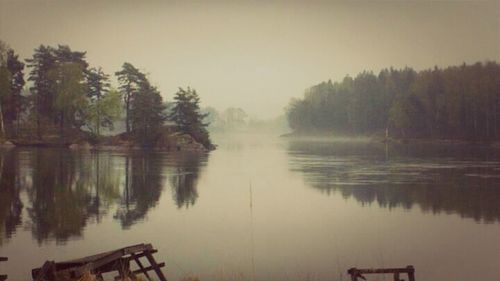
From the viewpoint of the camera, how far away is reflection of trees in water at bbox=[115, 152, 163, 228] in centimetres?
643

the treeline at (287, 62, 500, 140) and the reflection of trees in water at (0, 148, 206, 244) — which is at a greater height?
the treeline at (287, 62, 500, 140)

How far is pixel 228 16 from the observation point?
22.1 ft

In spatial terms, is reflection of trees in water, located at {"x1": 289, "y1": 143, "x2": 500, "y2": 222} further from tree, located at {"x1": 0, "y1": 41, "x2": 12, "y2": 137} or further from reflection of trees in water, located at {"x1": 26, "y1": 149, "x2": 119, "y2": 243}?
tree, located at {"x1": 0, "y1": 41, "x2": 12, "y2": 137}

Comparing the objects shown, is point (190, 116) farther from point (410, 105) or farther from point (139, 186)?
point (410, 105)

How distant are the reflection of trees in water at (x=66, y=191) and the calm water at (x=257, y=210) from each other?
12 mm

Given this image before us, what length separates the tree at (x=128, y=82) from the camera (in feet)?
21.6

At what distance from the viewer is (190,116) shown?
6.73 m

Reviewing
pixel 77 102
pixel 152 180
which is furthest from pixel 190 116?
pixel 77 102

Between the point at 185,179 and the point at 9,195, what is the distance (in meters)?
1.96

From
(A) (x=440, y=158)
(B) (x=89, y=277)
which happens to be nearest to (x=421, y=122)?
(A) (x=440, y=158)

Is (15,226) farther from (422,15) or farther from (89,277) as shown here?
(422,15)

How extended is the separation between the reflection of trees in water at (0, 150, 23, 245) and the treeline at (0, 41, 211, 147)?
293 mm

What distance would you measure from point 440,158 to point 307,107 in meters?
1.70

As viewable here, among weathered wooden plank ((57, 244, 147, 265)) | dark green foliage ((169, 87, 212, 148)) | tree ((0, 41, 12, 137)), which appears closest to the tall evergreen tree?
tree ((0, 41, 12, 137))
